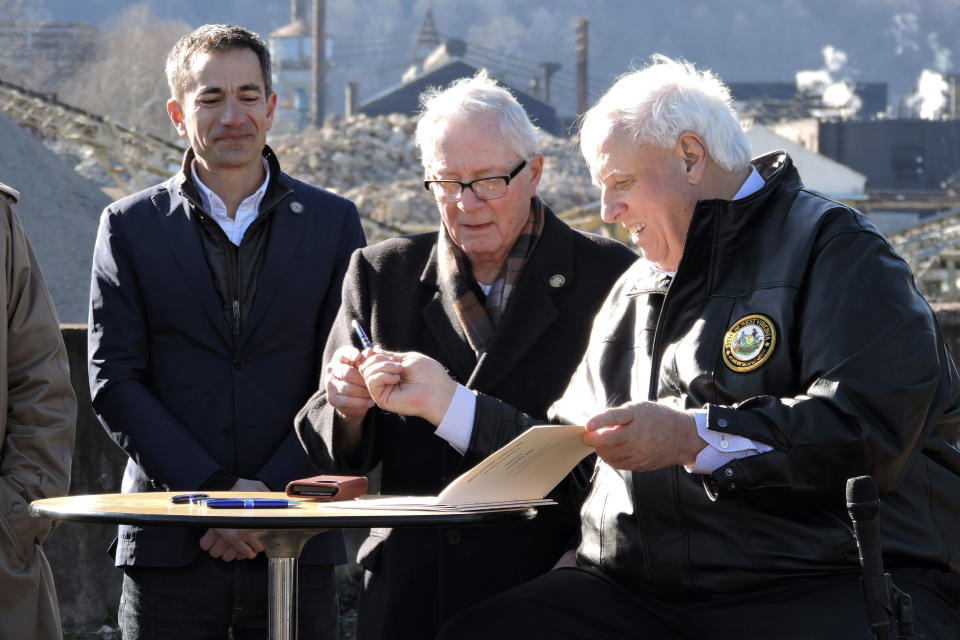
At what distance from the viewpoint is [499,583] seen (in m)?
3.76


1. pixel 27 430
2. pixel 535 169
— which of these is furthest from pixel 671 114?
pixel 27 430

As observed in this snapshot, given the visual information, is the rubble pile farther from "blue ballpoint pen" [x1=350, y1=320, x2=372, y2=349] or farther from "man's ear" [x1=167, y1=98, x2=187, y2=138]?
"blue ballpoint pen" [x1=350, y1=320, x2=372, y2=349]

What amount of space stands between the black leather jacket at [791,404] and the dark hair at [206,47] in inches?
65.2

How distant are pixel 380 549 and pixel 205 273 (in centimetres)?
101

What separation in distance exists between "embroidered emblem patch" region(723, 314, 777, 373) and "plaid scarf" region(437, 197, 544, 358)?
0.85 metres

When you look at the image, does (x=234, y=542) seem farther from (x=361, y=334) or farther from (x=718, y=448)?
(x=718, y=448)

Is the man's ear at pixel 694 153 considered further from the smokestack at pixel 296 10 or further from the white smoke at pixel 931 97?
the smokestack at pixel 296 10

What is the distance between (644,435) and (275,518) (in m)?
0.82

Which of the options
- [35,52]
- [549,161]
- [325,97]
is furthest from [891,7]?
[549,161]

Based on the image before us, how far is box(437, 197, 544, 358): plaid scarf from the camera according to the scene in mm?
3912

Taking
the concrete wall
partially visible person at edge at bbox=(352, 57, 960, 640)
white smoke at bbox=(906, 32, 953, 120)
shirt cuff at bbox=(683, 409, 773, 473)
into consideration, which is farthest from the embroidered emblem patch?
white smoke at bbox=(906, 32, 953, 120)

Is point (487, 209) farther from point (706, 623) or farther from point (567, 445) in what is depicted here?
point (706, 623)

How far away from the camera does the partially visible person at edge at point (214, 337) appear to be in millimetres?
4039

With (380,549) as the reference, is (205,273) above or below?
above
